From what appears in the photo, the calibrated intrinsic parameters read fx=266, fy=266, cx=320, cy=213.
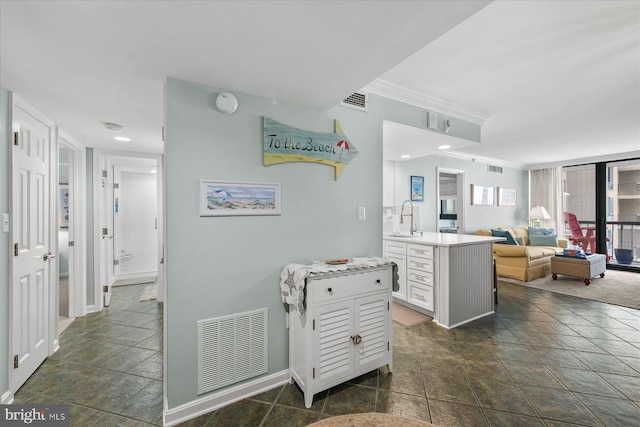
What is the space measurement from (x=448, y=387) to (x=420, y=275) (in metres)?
1.44

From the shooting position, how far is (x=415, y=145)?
3.55 metres

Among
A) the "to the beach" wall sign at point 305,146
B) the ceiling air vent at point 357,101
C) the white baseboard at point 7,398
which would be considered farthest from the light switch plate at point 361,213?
the white baseboard at point 7,398

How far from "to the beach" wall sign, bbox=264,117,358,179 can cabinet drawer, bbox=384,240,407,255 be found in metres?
1.69

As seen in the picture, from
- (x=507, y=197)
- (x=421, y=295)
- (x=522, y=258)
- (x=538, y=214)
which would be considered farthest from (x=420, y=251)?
(x=538, y=214)

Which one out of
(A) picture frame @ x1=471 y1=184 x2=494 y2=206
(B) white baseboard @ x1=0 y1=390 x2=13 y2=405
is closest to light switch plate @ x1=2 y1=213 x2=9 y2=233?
(B) white baseboard @ x1=0 y1=390 x2=13 y2=405

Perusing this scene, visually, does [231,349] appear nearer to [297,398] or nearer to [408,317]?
[297,398]

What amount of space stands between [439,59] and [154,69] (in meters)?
2.08

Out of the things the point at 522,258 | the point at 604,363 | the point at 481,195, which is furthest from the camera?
the point at 481,195

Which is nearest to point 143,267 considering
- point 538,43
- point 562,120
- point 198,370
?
point 198,370

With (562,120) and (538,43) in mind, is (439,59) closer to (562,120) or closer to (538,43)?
(538,43)

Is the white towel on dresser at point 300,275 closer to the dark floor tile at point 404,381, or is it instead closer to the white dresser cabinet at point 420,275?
the dark floor tile at point 404,381

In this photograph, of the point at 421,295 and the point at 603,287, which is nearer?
the point at 421,295

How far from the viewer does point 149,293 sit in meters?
4.22

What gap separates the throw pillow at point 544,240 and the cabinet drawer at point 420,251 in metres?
4.52
